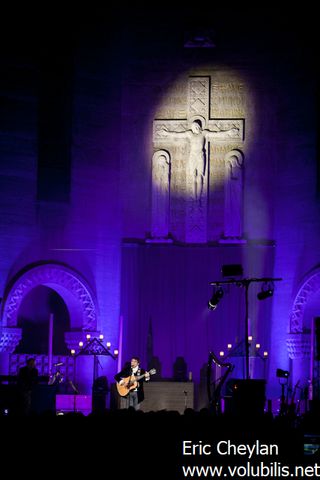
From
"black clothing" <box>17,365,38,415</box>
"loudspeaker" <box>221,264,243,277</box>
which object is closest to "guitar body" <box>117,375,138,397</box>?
"black clothing" <box>17,365,38,415</box>

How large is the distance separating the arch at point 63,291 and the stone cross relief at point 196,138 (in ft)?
7.46

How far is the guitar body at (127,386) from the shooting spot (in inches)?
645

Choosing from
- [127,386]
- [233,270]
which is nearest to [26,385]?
[127,386]

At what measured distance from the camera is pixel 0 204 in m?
19.8

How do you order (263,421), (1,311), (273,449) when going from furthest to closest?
1. (1,311)
2. (263,421)
3. (273,449)

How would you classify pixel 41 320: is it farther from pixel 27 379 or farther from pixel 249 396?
pixel 249 396

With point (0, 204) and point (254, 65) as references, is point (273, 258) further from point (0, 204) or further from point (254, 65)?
point (0, 204)

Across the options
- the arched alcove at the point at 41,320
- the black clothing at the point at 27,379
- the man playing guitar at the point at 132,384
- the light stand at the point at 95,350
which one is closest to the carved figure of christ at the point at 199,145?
the light stand at the point at 95,350

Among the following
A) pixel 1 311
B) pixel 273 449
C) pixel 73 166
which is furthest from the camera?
pixel 73 166

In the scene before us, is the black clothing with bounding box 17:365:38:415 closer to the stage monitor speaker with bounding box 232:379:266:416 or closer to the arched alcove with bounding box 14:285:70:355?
the stage monitor speaker with bounding box 232:379:266:416

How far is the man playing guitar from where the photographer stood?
1641 centimetres

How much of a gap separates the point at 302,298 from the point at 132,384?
17.0ft

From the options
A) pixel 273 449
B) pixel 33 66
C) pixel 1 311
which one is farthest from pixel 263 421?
pixel 33 66

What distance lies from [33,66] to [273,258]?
681cm
